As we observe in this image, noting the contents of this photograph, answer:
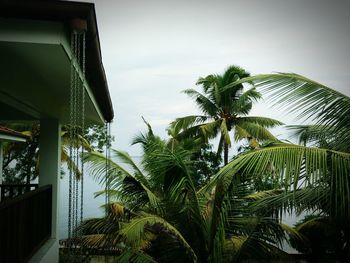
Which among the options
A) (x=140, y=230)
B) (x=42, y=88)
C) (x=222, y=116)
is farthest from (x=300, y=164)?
(x=222, y=116)

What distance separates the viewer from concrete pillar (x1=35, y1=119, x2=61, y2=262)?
803 centimetres

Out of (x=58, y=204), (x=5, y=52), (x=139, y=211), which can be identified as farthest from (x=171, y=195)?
(x=5, y=52)

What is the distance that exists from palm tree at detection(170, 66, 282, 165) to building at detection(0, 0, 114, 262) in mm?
10696

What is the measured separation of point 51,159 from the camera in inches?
321

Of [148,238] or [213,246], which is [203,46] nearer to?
[148,238]

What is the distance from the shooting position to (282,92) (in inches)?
157

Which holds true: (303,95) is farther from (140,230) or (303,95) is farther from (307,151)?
(140,230)

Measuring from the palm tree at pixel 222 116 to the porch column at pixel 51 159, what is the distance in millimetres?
10796

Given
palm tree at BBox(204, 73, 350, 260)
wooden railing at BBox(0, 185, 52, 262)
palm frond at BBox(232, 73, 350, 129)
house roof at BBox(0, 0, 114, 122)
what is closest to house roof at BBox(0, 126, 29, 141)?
wooden railing at BBox(0, 185, 52, 262)

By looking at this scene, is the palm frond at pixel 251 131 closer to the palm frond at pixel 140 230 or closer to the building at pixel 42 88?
the building at pixel 42 88

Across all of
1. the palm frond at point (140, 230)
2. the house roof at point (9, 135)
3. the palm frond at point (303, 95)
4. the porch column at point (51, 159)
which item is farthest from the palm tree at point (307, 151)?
the house roof at point (9, 135)

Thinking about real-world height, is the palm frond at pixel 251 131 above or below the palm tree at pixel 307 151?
above

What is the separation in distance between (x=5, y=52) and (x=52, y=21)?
2.37 ft

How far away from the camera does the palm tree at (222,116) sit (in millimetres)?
18828
